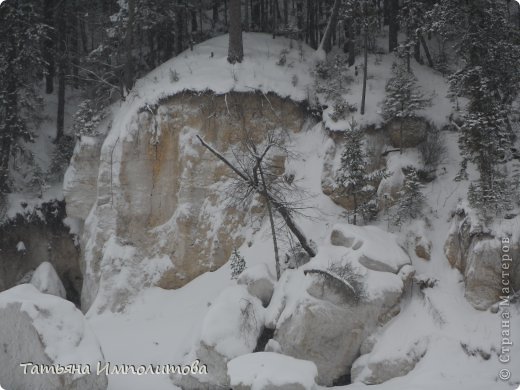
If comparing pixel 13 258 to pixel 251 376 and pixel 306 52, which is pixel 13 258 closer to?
pixel 251 376

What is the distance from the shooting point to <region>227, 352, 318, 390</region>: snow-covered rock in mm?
9578

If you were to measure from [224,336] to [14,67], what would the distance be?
13620 mm

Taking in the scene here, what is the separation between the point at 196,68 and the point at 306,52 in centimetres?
489

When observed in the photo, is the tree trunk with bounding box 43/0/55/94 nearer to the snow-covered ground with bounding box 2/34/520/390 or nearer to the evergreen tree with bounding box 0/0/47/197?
the evergreen tree with bounding box 0/0/47/197

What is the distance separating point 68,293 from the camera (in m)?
19.3

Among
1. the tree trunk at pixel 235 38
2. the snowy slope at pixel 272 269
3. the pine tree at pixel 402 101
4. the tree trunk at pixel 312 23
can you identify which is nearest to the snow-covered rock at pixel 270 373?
the snowy slope at pixel 272 269

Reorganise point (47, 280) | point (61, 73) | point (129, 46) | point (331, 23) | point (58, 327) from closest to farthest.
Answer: point (58, 327)
point (47, 280)
point (129, 46)
point (331, 23)
point (61, 73)

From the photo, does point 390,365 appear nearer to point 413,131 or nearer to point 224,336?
point 224,336

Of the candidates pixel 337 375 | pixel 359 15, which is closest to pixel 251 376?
pixel 337 375

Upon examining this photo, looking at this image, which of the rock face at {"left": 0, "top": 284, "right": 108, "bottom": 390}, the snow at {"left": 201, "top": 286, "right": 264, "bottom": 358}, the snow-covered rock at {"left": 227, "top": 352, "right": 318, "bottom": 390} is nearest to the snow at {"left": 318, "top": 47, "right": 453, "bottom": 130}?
the snow at {"left": 201, "top": 286, "right": 264, "bottom": 358}

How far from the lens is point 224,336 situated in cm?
1203

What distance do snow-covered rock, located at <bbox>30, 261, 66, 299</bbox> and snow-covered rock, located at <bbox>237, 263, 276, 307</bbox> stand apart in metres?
8.40

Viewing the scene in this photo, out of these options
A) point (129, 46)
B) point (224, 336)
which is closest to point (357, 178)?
point (224, 336)

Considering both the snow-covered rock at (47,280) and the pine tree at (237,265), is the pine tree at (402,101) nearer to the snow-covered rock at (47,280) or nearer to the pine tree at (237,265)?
the pine tree at (237,265)
